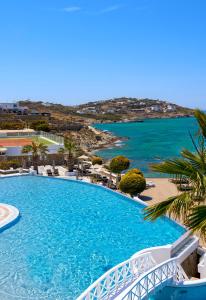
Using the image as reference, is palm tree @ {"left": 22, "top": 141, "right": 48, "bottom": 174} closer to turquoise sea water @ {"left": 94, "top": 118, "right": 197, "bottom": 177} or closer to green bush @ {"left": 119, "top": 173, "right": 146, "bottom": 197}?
turquoise sea water @ {"left": 94, "top": 118, "right": 197, "bottom": 177}

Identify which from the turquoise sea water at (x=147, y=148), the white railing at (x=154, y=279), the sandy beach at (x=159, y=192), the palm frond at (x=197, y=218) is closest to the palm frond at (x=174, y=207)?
→ the palm frond at (x=197, y=218)

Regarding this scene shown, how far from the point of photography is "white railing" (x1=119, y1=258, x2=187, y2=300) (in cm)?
Answer: 965

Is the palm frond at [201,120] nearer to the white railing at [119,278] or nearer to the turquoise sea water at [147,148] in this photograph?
the turquoise sea water at [147,148]

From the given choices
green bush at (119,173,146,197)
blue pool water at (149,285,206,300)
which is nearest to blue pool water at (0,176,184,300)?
green bush at (119,173,146,197)

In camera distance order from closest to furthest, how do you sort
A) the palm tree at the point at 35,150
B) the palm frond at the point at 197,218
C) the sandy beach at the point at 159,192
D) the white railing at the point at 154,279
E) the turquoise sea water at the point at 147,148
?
the palm frond at the point at 197,218 → the white railing at the point at 154,279 → the sandy beach at the point at 159,192 → the palm tree at the point at 35,150 → the turquoise sea water at the point at 147,148

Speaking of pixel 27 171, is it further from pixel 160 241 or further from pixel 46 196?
pixel 160 241

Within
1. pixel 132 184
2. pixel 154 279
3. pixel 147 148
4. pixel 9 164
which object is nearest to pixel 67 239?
pixel 154 279

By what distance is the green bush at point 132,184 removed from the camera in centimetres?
2469

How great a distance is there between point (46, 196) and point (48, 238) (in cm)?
850

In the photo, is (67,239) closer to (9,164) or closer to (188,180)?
(188,180)

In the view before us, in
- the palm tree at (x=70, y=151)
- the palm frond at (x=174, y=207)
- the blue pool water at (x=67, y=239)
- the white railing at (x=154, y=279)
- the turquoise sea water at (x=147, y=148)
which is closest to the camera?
the palm frond at (x=174, y=207)

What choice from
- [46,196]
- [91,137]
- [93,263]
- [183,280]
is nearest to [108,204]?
[46,196]

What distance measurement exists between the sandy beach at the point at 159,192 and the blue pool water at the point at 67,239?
183 centimetres

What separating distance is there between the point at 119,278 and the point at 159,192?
53.5 ft
